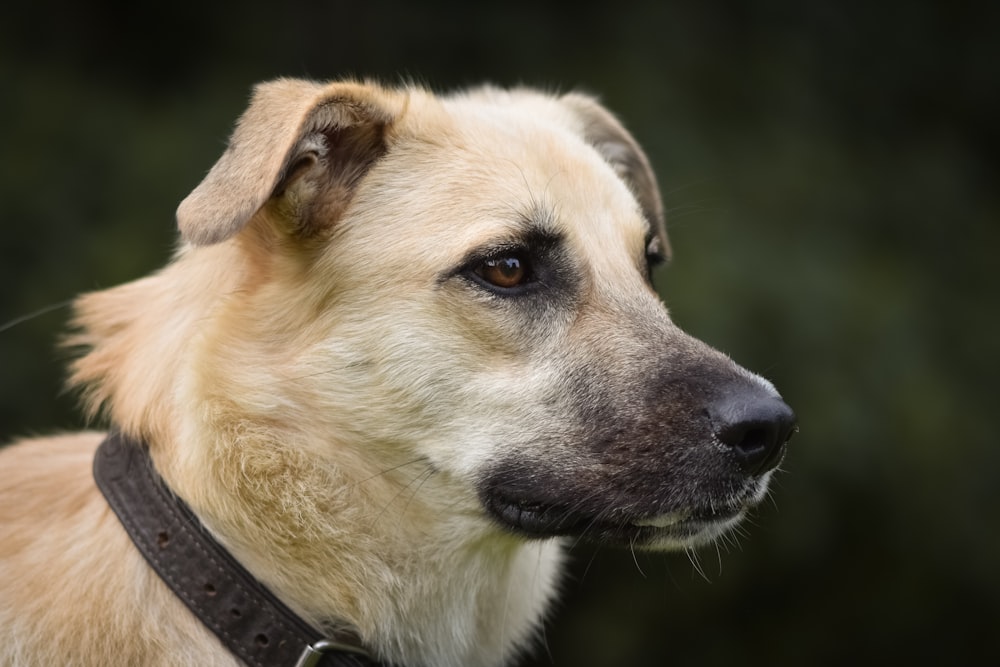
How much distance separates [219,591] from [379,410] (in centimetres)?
61

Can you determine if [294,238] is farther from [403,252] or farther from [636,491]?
[636,491]

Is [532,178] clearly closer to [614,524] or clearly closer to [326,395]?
[326,395]

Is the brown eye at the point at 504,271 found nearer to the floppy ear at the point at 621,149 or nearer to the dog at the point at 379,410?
the dog at the point at 379,410

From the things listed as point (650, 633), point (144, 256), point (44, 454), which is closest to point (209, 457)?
point (44, 454)

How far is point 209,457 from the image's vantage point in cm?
277

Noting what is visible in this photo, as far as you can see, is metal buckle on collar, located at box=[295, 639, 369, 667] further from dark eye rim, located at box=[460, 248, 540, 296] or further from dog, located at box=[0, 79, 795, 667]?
dark eye rim, located at box=[460, 248, 540, 296]

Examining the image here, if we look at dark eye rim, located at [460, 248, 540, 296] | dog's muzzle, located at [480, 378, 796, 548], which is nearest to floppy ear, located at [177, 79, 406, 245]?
dark eye rim, located at [460, 248, 540, 296]

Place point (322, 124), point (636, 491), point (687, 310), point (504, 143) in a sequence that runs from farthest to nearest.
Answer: point (687, 310) < point (504, 143) < point (322, 124) < point (636, 491)

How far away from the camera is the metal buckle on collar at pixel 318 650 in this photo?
2.62m

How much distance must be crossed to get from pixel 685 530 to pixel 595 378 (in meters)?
0.47

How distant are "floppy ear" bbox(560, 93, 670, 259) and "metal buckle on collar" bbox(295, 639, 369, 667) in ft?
6.53

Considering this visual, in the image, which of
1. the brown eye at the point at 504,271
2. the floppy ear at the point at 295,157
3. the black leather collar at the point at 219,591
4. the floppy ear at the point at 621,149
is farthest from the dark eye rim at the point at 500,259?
the floppy ear at the point at 621,149

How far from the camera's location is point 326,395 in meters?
2.86

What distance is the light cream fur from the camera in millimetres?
2730
